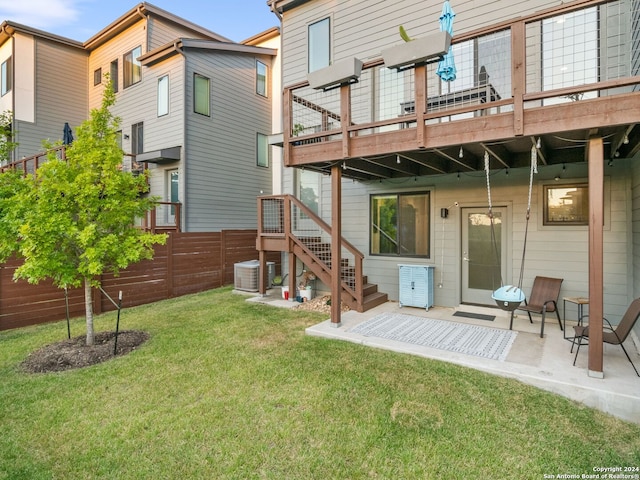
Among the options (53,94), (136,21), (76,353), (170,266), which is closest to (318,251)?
(170,266)

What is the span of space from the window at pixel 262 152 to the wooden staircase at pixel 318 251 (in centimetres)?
499

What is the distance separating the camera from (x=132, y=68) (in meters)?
12.7

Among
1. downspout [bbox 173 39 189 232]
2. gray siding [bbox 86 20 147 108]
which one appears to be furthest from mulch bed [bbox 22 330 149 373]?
gray siding [bbox 86 20 147 108]

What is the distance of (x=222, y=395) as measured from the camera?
11.7 ft

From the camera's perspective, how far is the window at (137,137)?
489 inches

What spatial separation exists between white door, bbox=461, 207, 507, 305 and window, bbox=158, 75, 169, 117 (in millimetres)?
10053

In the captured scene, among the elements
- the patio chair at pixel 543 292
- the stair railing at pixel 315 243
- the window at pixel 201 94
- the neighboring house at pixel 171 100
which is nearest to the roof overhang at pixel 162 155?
the neighboring house at pixel 171 100

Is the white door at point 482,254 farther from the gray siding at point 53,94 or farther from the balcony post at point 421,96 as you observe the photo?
the gray siding at point 53,94

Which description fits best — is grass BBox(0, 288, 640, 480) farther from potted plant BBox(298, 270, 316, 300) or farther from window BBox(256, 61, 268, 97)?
window BBox(256, 61, 268, 97)

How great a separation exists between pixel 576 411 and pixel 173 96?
1242 cm

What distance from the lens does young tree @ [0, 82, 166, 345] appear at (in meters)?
4.36

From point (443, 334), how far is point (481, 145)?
2812 mm

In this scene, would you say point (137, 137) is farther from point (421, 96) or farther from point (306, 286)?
point (421, 96)

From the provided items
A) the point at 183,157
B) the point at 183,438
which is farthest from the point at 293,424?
the point at 183,157
